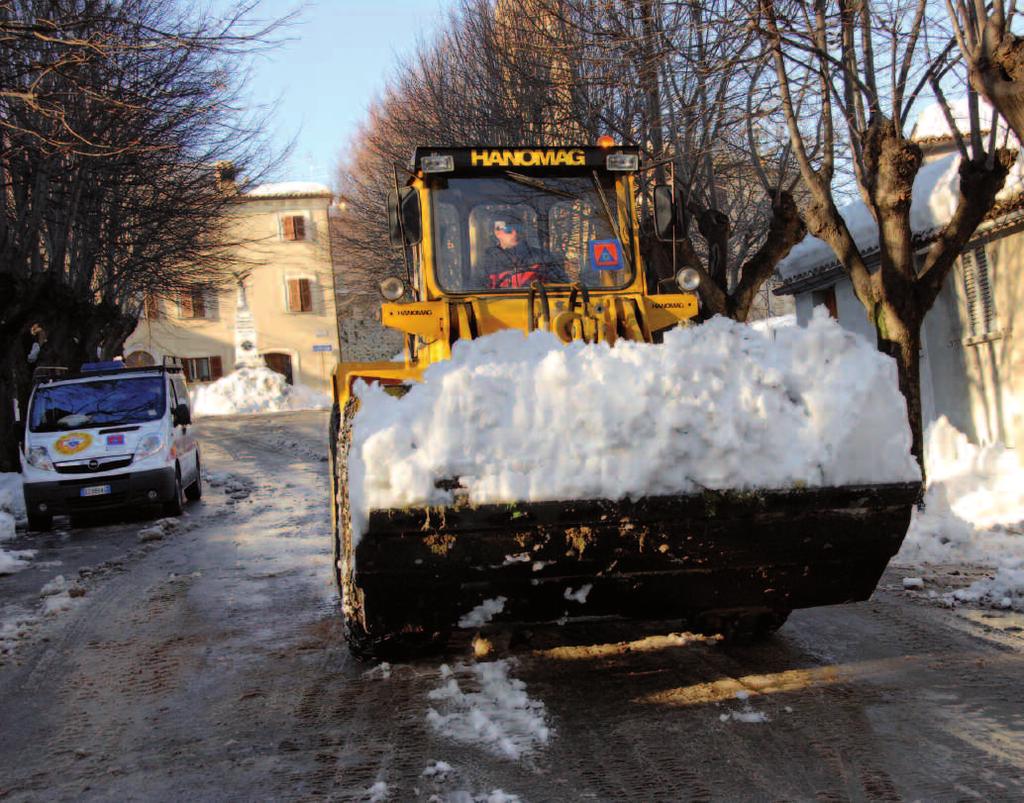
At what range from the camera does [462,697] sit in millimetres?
4742

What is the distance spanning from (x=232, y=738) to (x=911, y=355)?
7.83 metres

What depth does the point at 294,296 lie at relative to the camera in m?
47.6

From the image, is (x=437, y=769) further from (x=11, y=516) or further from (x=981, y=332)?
(x=981, y=332)

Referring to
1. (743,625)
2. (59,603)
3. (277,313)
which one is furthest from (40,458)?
(277,313)

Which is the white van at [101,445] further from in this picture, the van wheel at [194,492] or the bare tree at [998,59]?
the bare tree at [998,59]

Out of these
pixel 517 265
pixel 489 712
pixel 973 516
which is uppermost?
pixel 517 265

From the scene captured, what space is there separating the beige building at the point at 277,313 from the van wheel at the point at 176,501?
108ft

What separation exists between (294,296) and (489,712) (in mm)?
44696

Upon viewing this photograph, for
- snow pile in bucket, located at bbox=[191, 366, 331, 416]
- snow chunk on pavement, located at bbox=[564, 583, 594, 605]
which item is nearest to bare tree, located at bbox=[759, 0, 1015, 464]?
snow chunk on pavement, located at bbox=[564, 583, 594, 605]

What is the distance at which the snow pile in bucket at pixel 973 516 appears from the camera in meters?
6.70

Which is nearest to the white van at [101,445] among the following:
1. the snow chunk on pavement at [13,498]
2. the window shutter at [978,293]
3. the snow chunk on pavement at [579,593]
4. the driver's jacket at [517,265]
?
the snow chunk on pavement at [13,498]

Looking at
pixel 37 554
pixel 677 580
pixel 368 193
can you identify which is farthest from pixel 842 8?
pixel 368 193

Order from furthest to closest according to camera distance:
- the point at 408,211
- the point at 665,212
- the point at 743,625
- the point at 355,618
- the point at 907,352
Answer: the point at 907,352
the point at 665,212
the point at 408,211
the point at 743,625
the point at 355,618

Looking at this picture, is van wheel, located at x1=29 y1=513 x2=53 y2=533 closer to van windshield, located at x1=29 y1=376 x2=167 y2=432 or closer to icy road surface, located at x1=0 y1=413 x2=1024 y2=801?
van windshield, located at x1=29 y1=376 x2=167 y2=432
